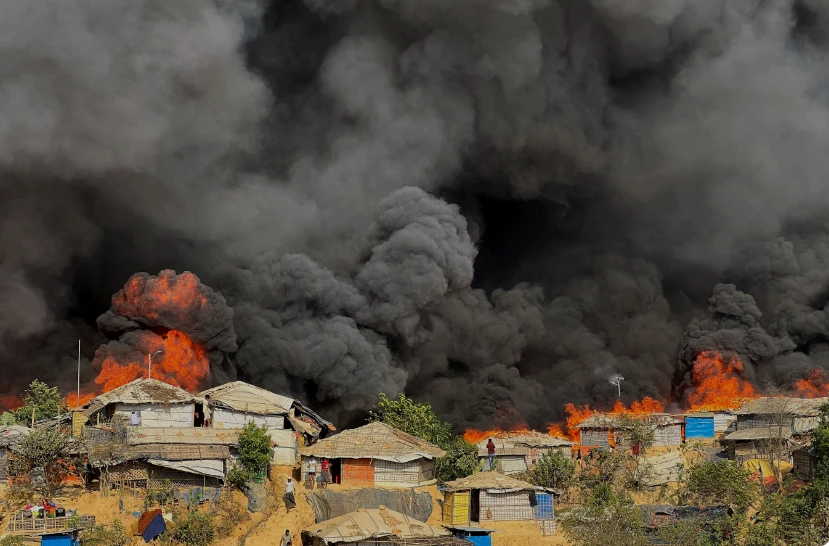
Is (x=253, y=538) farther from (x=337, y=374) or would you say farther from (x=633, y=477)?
(x=337, y=374)

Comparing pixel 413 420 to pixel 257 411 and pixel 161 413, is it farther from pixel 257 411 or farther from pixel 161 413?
pixel 161 413

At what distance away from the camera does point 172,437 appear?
151 feet

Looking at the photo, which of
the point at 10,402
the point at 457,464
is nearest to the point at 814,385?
the point at 457,464

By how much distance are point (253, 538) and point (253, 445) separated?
5.83m

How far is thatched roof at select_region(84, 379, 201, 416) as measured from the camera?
165 ft

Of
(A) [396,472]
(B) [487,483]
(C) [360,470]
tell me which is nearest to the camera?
(B) [487,483]

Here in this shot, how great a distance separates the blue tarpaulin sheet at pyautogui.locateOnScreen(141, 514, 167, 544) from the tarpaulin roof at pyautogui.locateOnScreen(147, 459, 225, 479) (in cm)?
350

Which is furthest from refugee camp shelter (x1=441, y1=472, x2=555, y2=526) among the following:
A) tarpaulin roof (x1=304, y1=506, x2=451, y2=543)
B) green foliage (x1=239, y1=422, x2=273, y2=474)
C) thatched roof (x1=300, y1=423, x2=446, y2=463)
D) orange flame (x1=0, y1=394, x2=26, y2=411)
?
orange flame (x1=0, y1=394, x2=26, y2=411)

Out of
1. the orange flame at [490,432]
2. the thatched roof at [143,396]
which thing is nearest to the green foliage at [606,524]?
the thatched roof at [143,396]

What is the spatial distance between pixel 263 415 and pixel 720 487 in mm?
19389

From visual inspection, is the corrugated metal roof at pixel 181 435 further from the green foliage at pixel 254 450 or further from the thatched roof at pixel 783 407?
the thatched roof at pixel 783 407

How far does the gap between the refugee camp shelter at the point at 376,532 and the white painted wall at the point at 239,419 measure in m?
12.7

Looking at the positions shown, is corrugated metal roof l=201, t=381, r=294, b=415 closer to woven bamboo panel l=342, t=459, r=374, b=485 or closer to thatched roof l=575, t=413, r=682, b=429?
woven bamboo panel l=342, t=459, r=374, b=485

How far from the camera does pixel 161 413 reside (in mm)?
51094
